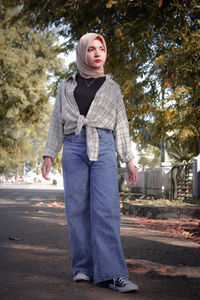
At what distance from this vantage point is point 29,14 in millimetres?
9695

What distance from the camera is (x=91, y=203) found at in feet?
12.5

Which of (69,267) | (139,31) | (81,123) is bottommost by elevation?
(69,267)

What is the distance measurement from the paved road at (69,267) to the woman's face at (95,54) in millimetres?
1866

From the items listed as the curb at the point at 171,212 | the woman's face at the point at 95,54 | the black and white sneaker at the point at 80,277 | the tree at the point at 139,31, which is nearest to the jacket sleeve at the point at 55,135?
the woman's face at the point at 95,54

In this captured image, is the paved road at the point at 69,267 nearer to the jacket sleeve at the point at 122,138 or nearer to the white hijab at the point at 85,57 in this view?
the jacket sleeve at the point at 122,138

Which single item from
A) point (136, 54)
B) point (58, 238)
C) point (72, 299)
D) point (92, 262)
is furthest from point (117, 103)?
point (136, 54)

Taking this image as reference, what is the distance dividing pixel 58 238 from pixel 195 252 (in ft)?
7.19

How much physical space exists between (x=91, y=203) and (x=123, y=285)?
0.69 meters

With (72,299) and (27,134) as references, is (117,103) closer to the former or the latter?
(72,299)

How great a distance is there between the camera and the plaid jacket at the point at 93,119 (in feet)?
12.7

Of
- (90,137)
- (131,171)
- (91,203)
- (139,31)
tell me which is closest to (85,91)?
(90,137)

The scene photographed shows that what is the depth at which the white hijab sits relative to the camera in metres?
3.98

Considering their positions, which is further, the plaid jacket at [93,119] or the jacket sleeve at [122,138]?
the jacket sleeve at [122,138]

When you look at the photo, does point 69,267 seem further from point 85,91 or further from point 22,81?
point 22,81
